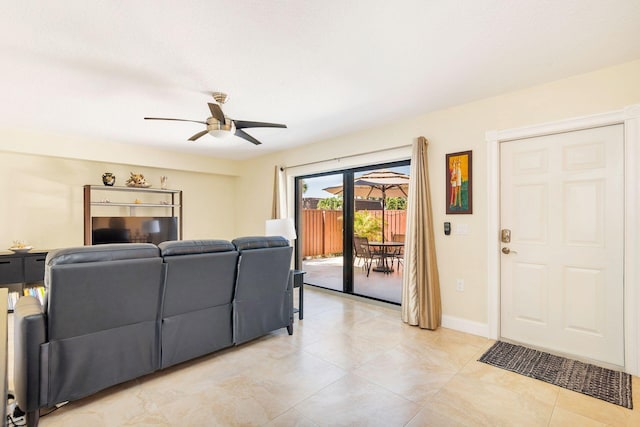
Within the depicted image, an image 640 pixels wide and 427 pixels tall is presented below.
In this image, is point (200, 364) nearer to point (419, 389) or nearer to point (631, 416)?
point (419, 389)

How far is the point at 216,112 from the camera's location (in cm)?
271

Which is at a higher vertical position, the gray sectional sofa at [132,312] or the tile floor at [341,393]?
the gray sectional sofa at [132,312]

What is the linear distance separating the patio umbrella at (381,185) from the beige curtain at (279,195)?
1.15 meters

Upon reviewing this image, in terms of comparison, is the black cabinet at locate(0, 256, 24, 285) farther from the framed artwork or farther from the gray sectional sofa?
the framed artwork

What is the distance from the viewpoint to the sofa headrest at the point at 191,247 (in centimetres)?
231

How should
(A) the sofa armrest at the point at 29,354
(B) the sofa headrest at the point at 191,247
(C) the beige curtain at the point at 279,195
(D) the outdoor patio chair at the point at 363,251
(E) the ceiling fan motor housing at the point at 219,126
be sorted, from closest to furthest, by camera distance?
(A) the sofa armrest at the point at 29,354 < (B) the sofa headrest at the point at 191,247 < (E) the ceiling fan motor housing at the point at 219,126 < (D) the outdoor patio chair at the point at 363,251 < (C) the beige curtain at the point at 279,195

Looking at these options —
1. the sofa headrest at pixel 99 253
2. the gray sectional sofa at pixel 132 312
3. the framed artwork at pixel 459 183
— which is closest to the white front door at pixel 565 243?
the framed artwork at pixel 459 183

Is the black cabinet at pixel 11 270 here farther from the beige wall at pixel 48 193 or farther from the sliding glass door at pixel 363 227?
the sliding glass door at pixel 363 227

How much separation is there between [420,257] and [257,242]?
1849 millimetres

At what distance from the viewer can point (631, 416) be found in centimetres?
192

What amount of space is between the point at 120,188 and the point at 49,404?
4.03m

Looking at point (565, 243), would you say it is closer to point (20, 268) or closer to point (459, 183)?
point (459, 183)

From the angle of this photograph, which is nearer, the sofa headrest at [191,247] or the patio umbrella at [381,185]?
the sofa headrest at [191,247]

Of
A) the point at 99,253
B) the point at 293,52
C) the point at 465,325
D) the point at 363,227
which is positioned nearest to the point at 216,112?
the point at 293,52
